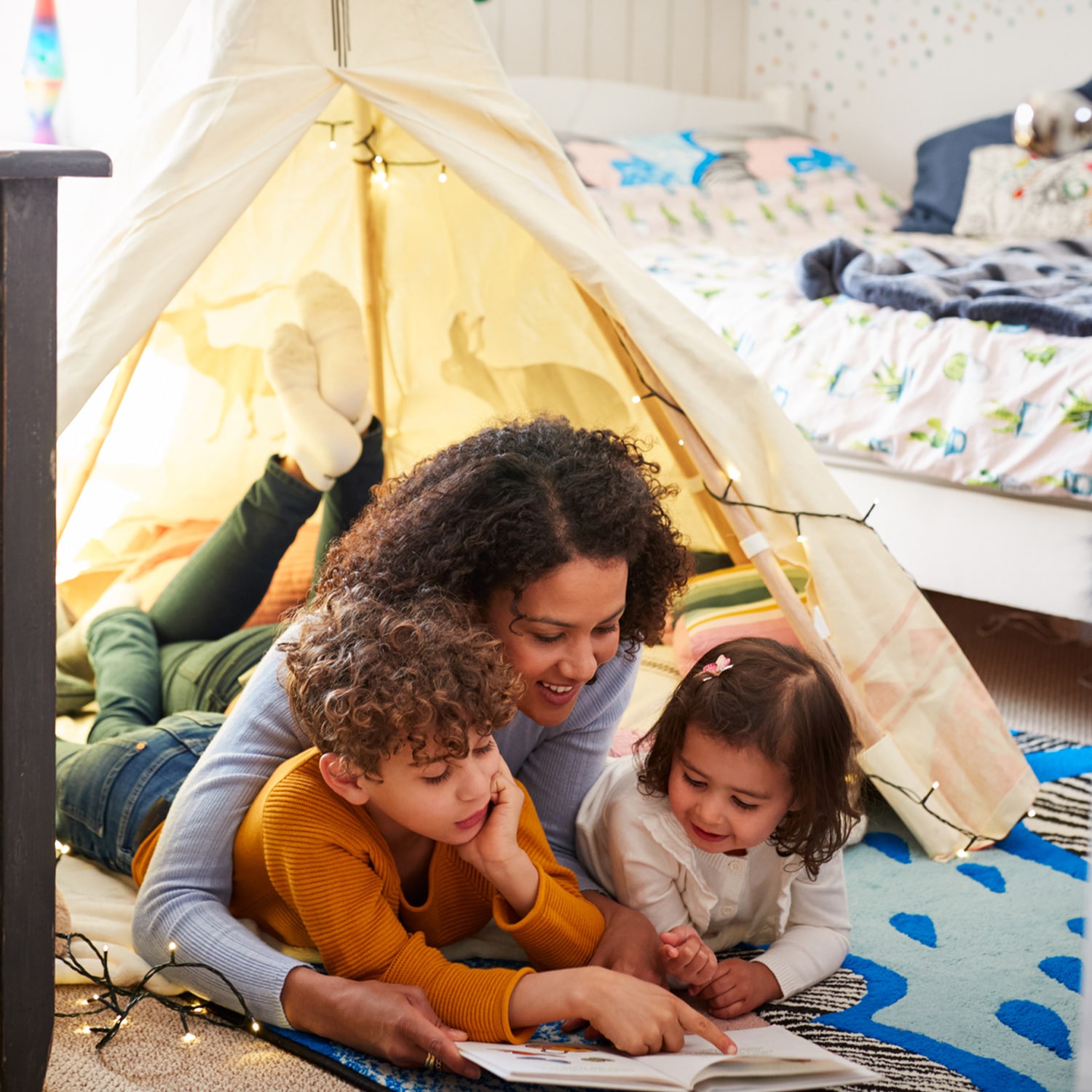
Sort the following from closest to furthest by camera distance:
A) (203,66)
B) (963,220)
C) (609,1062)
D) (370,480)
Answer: (609,1062)
(203,66)
(370,480)
(963,220)

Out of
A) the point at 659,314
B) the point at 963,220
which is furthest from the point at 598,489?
the point at 963,220

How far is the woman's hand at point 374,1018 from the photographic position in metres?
1.04

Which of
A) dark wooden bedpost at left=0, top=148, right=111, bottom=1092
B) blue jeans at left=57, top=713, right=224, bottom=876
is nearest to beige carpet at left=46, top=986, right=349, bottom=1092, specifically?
dark wooden bedpost at left=0, top=148, right=111, bottom=1092

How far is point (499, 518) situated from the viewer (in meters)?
1.13

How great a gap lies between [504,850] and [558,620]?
0.22 m

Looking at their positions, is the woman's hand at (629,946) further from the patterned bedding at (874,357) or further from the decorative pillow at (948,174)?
the decorative pillow at (948,174)

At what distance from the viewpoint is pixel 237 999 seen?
1.13 metres

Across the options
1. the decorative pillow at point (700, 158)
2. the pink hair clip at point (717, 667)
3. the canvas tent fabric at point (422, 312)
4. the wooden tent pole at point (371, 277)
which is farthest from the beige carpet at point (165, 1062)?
the decorative pillow at point (700, 158)

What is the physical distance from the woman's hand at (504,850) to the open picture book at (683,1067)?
13 centimetres

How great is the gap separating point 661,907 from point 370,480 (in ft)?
2.72

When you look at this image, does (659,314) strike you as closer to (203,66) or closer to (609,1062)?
(203,66)

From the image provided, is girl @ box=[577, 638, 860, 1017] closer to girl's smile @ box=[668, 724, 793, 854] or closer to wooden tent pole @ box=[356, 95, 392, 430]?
girl's smile @ box=[668, 724, 793, 854]

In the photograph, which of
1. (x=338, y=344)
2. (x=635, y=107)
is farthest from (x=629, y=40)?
(x=338, y=344)

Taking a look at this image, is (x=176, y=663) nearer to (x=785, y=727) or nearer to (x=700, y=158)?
(x=785, y=727)
